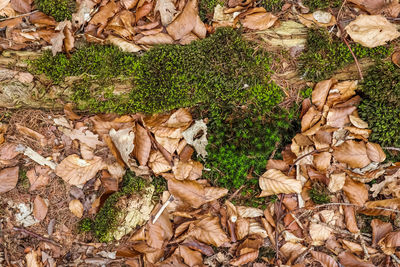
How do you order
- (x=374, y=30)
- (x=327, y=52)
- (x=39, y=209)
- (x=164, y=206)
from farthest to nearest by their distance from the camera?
(x=39, y=209) → (x=164, y=206) → (x=327, y=52) → (x=374, y=30)

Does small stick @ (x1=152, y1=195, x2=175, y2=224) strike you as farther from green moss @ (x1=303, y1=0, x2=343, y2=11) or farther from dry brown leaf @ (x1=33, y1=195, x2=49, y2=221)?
green moss @ (x1=303, y1=0, x2=343, y2=11)

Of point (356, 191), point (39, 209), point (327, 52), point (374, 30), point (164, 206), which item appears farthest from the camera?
point (39, 209)

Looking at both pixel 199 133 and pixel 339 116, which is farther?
pixel 199 133

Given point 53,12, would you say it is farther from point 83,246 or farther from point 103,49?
point 83,246

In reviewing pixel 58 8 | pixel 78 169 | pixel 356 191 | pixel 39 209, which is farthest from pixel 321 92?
pixel 39 209

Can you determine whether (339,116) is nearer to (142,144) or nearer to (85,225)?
(142,144)

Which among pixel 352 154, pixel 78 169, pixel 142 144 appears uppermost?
pixel 352 154
